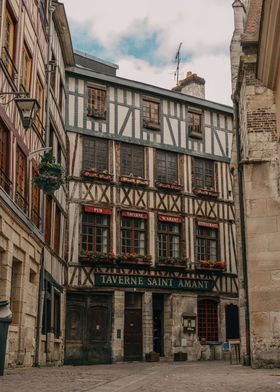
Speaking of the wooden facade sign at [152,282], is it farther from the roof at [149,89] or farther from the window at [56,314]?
the roof at [149,89]

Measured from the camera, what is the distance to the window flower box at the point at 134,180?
832 inches

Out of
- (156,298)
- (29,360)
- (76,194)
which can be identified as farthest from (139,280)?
(29,360)

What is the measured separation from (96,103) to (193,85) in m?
5.85

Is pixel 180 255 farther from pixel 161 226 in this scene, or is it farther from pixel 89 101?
pixel 89 101

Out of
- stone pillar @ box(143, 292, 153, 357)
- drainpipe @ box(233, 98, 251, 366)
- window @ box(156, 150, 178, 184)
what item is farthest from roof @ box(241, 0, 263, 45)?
stone pillar @ box(143, 292, 153, 357)

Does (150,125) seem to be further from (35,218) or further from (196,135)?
(35,218)

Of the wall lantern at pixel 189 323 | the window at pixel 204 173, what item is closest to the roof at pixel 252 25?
the window at pixel 204 173

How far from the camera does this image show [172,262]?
21.3 metres

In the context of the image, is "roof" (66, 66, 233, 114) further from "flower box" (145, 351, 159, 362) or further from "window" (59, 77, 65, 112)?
"flower box" (145, 351, 159, 362)

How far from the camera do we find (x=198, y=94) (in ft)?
84.0

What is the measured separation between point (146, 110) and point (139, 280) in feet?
20.6

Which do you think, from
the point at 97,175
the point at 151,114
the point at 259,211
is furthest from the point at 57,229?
the point at 259,211

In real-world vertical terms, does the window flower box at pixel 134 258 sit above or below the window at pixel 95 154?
below

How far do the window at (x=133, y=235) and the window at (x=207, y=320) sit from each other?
3098 millimetres
